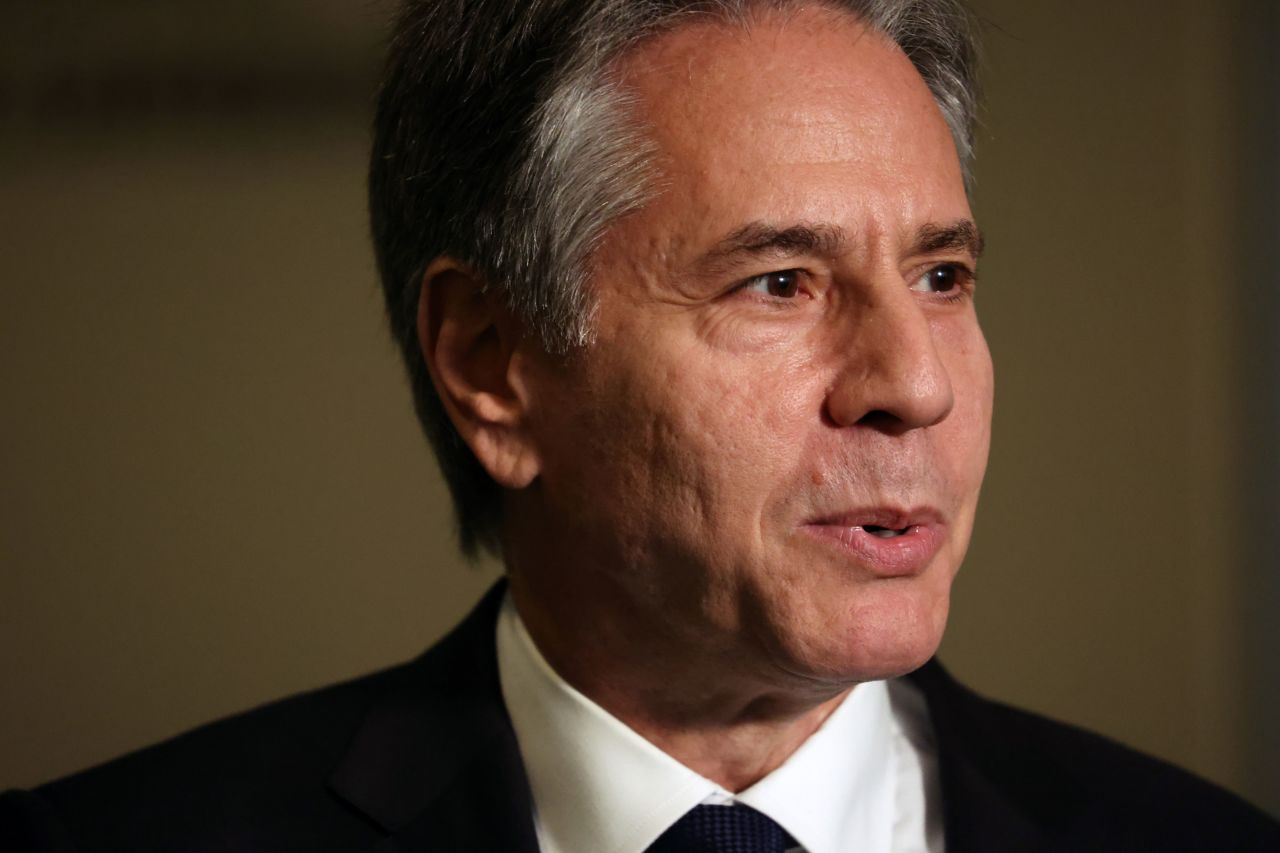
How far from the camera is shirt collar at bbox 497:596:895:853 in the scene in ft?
5.36

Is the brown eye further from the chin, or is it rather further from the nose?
the chin

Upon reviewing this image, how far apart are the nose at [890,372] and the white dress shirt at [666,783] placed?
389mm

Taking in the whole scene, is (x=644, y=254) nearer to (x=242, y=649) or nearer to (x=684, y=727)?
(x=684, y=727)

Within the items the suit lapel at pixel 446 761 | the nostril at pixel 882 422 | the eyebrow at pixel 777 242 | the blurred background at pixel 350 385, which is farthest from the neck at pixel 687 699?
the blurred background at pixel 350 385

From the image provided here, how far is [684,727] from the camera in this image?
1679 millimetres

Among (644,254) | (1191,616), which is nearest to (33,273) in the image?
(644,254)

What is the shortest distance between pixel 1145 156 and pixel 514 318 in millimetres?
1774


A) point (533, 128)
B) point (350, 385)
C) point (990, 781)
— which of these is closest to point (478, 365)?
point (533, 128)

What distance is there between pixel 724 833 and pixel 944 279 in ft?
2.06

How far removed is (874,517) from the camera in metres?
1.50

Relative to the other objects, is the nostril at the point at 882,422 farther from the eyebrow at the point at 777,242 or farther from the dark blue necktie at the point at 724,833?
the dark blue necktie at the point at 724,833

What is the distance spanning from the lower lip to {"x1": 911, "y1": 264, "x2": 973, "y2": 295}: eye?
270mm


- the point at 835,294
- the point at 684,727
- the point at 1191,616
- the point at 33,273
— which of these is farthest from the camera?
the point at 1191,616

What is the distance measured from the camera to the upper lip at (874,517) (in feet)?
4.91
